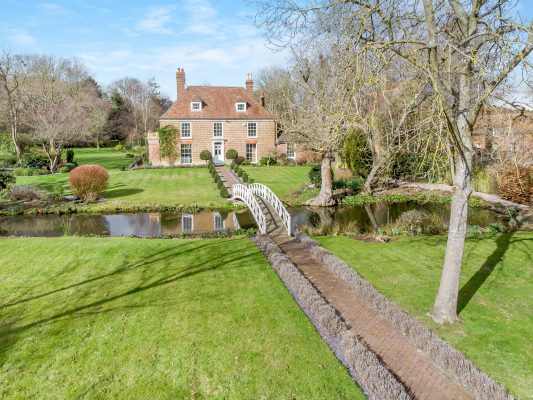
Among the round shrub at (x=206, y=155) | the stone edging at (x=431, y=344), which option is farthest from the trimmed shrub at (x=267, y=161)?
the stone edging at (x=431, y=344)

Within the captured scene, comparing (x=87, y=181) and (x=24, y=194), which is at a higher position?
(x=87, y=181)

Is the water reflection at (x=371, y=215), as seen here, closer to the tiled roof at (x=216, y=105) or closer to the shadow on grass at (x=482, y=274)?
the shadow on grass at (x=482, y=274)

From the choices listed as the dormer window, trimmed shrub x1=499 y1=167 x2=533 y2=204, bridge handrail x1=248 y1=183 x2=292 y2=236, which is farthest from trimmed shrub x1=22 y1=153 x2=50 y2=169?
trimmed shrub x1=499 y1=167 x2=533 y2=204

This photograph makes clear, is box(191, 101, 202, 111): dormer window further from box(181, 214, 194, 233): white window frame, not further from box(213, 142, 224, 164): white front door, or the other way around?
box(181, 214, 194, 233): white window frame

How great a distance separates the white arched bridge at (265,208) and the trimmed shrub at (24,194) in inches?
490

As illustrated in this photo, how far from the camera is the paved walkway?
29.9 meters

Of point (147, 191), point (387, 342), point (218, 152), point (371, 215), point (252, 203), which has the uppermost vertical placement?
point (218, 152)

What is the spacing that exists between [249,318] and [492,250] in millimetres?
8796

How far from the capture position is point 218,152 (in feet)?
135

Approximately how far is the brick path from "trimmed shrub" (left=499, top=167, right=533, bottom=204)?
623 inches

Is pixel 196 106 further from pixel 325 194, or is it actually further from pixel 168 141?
pixel 325 194

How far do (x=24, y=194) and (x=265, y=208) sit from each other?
1584cm

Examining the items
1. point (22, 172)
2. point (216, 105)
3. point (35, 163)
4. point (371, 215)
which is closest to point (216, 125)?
point (216, 105)

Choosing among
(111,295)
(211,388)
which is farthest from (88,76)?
(211,388)
